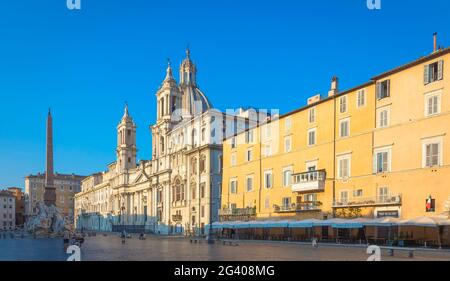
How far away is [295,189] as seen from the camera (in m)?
52.7

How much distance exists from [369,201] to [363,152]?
4.68 m

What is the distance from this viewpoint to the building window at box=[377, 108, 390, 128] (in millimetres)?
43406

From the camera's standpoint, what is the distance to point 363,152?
149ft

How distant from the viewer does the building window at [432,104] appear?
38.6m

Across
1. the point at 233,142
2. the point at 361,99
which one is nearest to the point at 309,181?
the point at 361,99

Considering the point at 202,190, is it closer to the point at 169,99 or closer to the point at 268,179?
the point at 268,179

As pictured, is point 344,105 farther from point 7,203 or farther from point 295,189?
point 7,203

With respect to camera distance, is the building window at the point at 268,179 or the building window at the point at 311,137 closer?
the building window at the point at 311,137

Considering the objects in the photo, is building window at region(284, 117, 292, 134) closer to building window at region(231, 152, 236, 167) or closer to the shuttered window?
building window at region(231, 152, 236, 167)

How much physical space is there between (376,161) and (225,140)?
3052cm

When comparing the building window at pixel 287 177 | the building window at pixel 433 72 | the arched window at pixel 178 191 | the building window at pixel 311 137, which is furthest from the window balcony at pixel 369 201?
the arched window at pixel 178 191

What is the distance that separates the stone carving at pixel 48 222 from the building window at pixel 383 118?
43.8 metres

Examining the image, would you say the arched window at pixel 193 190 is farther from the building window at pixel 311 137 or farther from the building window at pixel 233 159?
the building window at pixel 311 137

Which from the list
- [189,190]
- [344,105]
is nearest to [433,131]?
[344,105]
